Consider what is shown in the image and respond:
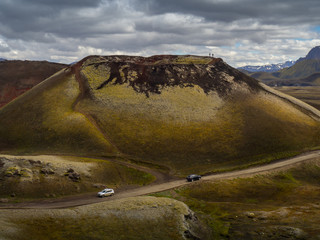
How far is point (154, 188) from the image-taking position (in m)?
69.0

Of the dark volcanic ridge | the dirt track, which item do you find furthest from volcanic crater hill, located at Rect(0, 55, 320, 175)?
the dirt track

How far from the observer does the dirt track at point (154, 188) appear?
5366cm

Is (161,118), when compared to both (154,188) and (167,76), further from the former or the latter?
(154,188)

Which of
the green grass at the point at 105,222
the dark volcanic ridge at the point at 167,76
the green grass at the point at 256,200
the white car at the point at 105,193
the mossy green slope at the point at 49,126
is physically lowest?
the green grass at the point at 256,200

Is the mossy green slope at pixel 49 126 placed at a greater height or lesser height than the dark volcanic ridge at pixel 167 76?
lesser

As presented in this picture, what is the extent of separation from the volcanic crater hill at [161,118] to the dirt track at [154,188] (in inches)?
183

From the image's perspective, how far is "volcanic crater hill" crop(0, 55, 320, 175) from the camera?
306 ft

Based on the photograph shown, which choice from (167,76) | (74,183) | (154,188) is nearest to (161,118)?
(167,76)

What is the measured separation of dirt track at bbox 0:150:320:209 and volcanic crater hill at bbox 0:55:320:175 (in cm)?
465

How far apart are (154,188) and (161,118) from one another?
4362 centimetres

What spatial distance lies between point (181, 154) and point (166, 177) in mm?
15520

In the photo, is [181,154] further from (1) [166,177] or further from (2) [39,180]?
(2) [39,180]

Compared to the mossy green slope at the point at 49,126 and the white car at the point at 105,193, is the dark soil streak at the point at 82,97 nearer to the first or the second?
the mossy green slope at the point at 49,126

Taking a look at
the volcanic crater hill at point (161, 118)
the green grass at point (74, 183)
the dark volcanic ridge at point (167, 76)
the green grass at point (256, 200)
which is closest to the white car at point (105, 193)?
the green grass at point (74, 183)
